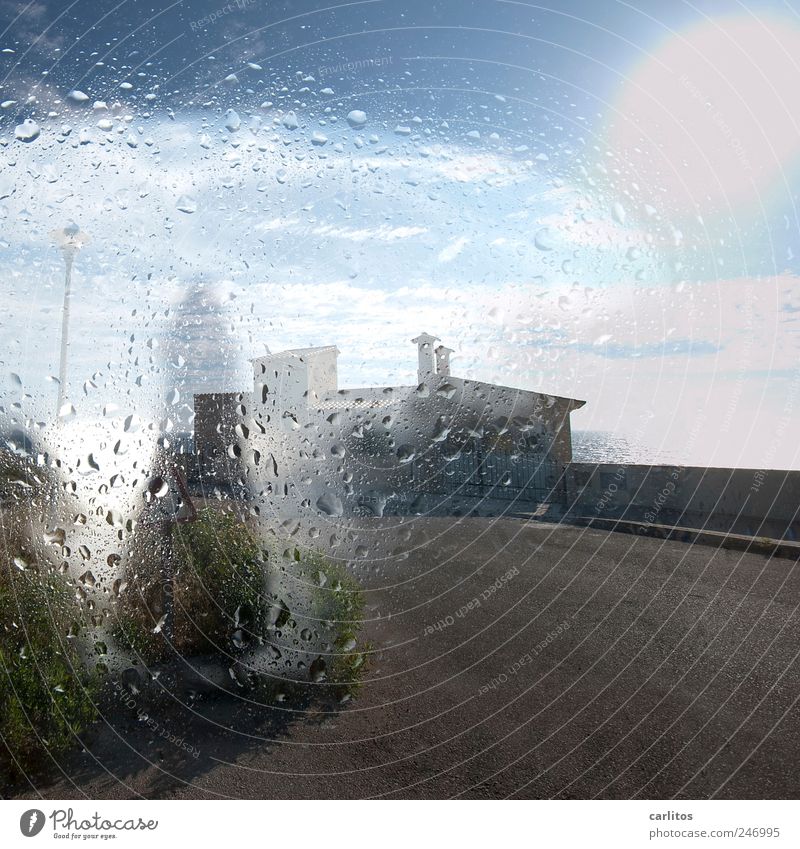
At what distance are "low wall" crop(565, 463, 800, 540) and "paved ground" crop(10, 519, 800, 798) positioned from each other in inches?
156

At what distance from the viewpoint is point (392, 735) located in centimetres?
300

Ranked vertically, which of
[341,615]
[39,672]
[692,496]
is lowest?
[39,672]

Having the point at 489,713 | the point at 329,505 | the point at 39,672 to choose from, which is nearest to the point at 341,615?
the point at 329,505

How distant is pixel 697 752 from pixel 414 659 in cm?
149

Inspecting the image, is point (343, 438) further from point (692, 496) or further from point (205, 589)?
point (692, 496)

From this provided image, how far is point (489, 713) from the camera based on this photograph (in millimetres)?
3152

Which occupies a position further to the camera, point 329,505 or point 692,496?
point 692,496

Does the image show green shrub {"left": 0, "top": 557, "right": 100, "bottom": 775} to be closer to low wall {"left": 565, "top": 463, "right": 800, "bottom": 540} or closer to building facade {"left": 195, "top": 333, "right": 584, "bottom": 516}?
building facade {"left": 195, "top": 333, "right": 584, "bottom": 516}

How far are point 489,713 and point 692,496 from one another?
7.32 meters

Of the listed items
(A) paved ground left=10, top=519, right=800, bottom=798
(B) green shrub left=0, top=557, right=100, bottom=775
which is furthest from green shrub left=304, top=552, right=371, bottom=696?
(B) green shrub left=0, top=557, right=100, bottom=775

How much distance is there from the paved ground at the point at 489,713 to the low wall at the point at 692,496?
3.96 metres

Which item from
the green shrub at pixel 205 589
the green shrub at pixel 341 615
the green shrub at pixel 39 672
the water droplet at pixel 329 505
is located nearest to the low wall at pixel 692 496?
the green shrub at pixel 341 615

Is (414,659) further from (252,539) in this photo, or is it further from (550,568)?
(550,568)

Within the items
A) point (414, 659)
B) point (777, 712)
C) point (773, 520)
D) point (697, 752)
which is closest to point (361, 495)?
point (414, 659)
